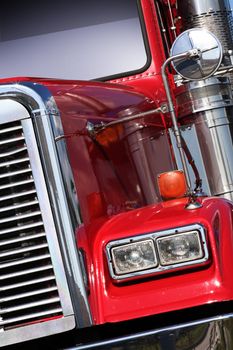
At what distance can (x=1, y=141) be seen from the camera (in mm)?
4180

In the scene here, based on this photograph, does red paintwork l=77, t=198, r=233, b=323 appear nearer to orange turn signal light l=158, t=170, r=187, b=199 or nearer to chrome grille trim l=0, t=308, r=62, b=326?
chrome grille trim l=0, t=308, r=62, b=326

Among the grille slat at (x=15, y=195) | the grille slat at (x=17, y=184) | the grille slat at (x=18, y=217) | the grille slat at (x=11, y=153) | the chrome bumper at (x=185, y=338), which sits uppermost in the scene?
the grille slat at (x=11, y=153)

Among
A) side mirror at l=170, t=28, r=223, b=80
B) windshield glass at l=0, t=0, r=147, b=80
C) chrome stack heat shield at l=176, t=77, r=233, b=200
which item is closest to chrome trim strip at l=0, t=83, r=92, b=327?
side mirror at l=170, t=28, r=223, b=80

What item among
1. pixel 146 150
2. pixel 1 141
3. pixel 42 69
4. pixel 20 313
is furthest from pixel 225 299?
pixel 42 69

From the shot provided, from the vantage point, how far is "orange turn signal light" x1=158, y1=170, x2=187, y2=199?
15.1 feet

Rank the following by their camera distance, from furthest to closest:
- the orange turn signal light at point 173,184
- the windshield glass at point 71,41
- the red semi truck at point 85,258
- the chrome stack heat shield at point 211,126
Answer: the windshield glass at point 71,41 → the chrome stack heat shield at point 211,126 → the orange turn signal light at point 173,184 → the red semi truck at point 85,258

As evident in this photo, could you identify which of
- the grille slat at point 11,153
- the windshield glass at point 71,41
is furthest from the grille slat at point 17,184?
the windshield glass at point 71,41

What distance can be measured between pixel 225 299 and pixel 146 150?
5.49 feet

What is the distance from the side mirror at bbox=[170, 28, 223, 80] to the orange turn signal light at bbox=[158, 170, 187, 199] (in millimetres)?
496

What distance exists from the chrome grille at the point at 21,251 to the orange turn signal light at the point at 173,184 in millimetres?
750

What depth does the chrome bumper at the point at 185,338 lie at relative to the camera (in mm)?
3955

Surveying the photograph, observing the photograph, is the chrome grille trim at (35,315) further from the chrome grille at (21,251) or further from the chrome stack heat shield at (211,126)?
the chrome stack heat shield at (211,126)

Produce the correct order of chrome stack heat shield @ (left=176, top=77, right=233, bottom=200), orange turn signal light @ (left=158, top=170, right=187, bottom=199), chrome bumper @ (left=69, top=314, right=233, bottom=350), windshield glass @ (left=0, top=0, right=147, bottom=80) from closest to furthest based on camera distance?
chrome bumper @ (left=69, top=314, right=233, bottom=350) < orange turn signal light @ (left=158, top=170, right=187, bottom=199) < chrome stack heat shield @ (left=176, top=77, right=233, bottom=200) < windshield glass @ (left=0, top=0, right=147, bottom=80)

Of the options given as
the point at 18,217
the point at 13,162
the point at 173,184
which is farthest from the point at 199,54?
the point at 18,217
